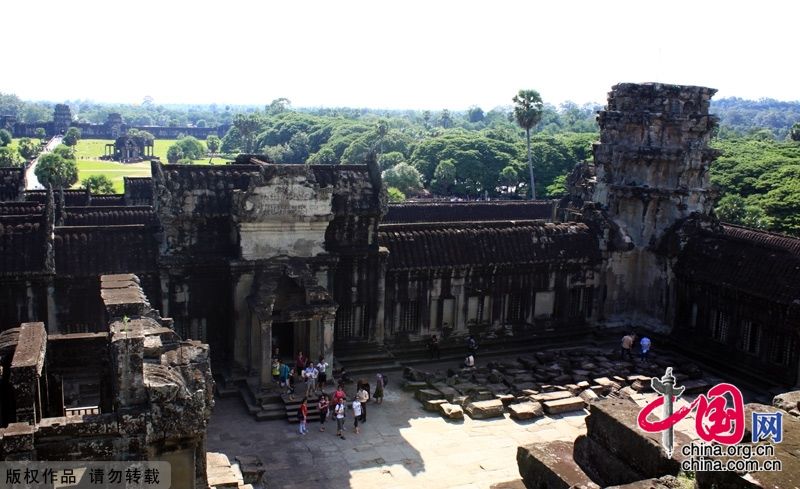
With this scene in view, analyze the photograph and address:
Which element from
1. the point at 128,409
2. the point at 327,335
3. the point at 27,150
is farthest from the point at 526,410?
the point at 27,150

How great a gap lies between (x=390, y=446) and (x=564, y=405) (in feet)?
17.3

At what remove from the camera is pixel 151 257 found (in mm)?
21750

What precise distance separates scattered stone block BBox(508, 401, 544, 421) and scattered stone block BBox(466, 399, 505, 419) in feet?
1.06

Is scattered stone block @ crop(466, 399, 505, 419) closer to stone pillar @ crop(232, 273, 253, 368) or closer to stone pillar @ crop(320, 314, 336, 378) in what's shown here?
stone pillar @ crop(320, 314, 336, 378)

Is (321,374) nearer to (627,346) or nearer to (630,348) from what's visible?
(627,346)

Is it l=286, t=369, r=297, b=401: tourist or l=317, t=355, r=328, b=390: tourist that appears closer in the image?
l=286, t=369, r=297, b=401: tourist

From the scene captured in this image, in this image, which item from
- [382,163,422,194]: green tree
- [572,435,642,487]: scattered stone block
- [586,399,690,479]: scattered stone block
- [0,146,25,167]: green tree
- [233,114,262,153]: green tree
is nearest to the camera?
[586,399,690,479]: scattered stone block

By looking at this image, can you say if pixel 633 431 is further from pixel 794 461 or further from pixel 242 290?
pixel 242 290

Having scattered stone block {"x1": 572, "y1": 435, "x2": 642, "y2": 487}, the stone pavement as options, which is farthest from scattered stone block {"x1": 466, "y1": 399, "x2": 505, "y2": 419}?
scattered stone block {"x1": 572, "y1": 435, "x2": 642, "y2": 487}

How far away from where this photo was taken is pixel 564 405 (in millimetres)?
21234

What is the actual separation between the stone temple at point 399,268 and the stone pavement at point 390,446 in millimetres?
2086

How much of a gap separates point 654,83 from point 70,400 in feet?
67.7

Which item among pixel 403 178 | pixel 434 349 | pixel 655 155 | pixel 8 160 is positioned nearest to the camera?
pixel 434 349

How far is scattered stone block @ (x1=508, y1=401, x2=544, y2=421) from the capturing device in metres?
20.7
